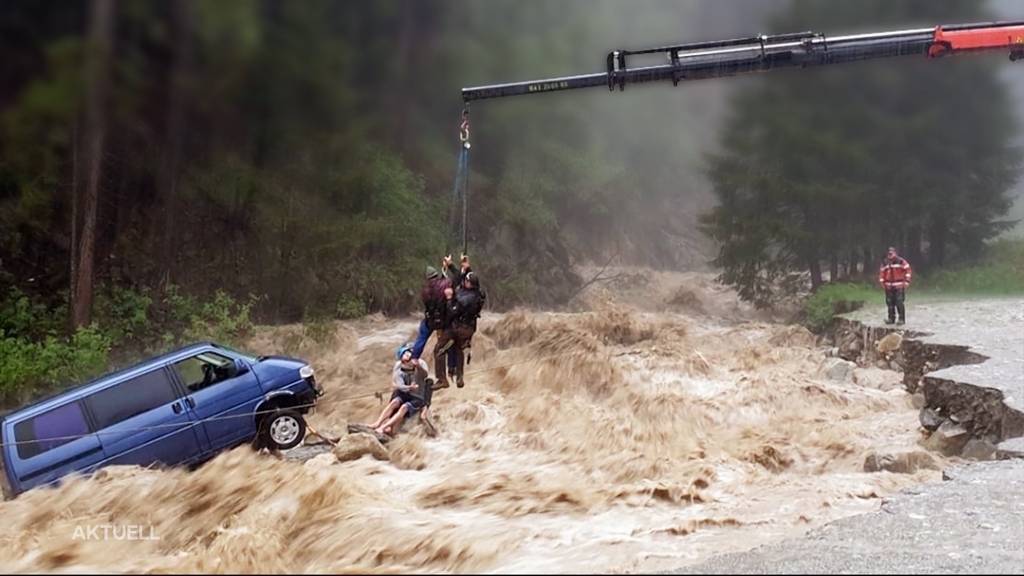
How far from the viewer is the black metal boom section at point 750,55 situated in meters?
7.96

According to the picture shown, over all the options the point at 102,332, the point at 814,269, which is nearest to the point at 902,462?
the point at 102,332

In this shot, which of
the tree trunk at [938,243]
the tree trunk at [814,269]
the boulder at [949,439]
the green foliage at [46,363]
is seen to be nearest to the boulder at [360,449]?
the boulder at [949,439]

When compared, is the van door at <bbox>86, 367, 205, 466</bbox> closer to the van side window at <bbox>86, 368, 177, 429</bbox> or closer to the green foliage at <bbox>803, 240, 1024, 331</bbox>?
the van side window at <bbox>86, 368, 177, 429</bbox>

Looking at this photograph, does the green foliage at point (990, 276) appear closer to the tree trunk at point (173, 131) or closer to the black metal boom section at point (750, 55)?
the black metal boom section at point (750, 55)

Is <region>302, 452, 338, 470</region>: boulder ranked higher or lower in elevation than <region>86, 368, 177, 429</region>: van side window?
lower

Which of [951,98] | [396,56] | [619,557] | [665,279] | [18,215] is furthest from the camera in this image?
[665,279]

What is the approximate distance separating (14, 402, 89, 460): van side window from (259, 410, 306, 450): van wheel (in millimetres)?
1802

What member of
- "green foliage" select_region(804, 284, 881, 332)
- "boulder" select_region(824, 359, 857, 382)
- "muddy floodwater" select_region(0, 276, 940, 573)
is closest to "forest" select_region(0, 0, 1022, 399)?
"green foliage" select_region(804, 284, 881, 332)

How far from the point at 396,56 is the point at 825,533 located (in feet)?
45.1

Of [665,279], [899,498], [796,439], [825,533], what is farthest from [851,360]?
[665,279]

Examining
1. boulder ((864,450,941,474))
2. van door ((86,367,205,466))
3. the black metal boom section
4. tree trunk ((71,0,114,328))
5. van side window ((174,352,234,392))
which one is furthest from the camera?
tree trunk ((71,0,114,328))

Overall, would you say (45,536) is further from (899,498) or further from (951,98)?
(951,98)

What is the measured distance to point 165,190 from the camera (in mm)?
16109

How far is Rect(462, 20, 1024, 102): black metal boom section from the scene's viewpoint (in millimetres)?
7961
